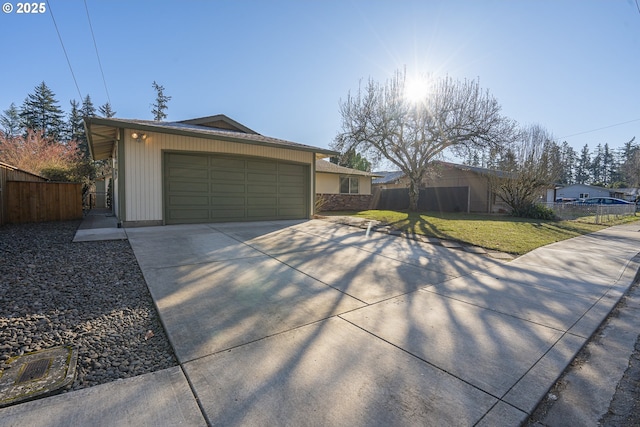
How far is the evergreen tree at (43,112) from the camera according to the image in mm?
Answer: 31234

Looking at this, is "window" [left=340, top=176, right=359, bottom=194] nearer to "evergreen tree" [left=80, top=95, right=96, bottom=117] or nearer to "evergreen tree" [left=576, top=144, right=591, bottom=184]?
"evergreen tree" [left=80, top=95, right=96, bottom=117]

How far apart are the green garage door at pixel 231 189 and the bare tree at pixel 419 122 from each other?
6.23 meters

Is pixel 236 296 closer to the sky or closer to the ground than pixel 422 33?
closer to the ground

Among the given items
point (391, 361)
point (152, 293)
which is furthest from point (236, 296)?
point (391, 361)

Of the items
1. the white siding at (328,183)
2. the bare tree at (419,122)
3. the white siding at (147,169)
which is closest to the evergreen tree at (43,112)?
the white siding at (328,183)

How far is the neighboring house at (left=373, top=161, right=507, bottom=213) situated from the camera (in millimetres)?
18078

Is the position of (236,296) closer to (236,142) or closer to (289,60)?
(236,142)

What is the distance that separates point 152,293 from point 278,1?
8.71 metres

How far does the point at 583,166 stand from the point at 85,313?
87.5 metres

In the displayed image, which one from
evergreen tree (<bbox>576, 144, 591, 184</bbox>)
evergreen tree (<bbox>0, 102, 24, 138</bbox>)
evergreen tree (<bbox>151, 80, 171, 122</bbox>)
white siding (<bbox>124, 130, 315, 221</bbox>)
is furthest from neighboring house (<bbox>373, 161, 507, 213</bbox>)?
evergreen tree (<bbox>576, 144, 591, 184</bbox>)

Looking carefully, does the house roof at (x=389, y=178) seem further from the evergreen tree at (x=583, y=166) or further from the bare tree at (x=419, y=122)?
the evergreen tree at (x=583, y=166)

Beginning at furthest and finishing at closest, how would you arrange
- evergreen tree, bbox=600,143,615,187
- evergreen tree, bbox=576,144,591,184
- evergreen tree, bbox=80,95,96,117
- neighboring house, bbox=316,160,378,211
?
1. evergreen tree, bbox=576,144,591,184
2. evergreen tree, bbox=600,143,615,187
3. evergreen tree, bbox=80,95,96,117
4. neighboring house, bbox=316,160,378,211

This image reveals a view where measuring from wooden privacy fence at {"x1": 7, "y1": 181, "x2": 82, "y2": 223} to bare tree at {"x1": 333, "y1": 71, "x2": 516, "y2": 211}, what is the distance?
1245 centimetres

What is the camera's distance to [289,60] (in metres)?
10.2
